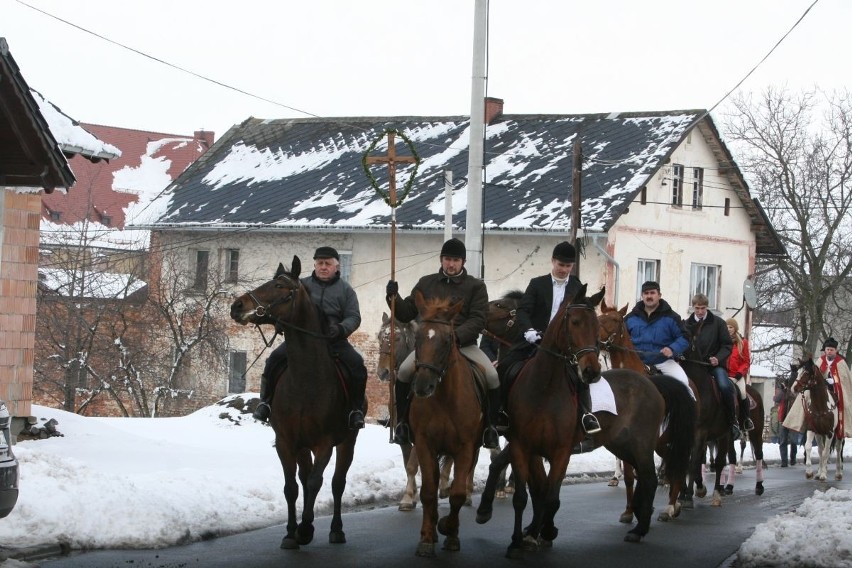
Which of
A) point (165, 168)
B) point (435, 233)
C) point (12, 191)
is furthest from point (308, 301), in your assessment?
point (165, 168)

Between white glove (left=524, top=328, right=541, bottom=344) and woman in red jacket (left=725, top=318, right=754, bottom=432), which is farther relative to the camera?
woman in red jacket (left=725, top=318, right=754, bottom=432)

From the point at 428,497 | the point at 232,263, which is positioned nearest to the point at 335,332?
the point at 428,497

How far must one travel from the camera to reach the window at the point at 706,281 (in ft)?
148

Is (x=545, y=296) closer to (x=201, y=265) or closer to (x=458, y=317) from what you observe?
(x=458, y=317)

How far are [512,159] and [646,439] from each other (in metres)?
32.0

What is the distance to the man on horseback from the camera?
15594 mm

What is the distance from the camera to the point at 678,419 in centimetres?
1430

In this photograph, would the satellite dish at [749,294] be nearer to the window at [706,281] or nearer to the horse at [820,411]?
the window at [706,281]

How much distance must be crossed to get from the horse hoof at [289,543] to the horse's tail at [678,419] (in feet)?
15.1

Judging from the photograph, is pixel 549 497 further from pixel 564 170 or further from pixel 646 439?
pixel 564 170

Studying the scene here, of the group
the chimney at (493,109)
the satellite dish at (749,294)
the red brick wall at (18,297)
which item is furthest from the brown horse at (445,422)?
the chimney at (493,109)

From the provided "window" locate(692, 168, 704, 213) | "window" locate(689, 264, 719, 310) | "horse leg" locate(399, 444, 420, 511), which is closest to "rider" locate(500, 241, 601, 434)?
"horse leg" locate(399, 444, 420, 511)

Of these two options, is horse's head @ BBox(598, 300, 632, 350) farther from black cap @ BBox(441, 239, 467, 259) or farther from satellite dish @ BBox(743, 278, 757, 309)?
satellite dish @ BBox(743, 278, 757, 309)

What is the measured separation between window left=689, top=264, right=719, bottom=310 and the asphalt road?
1158 inches
